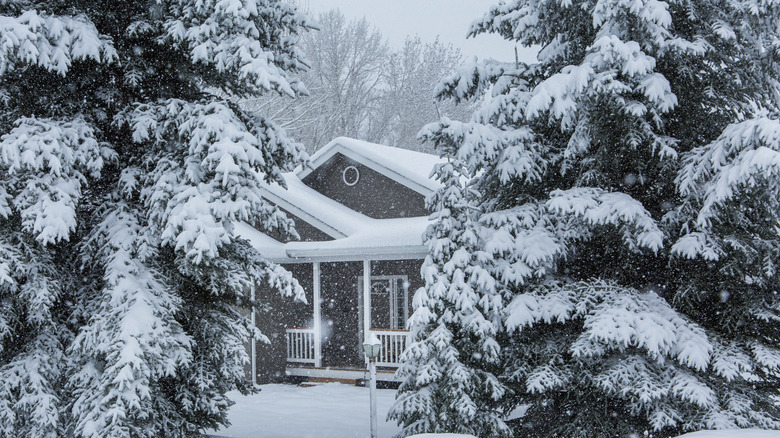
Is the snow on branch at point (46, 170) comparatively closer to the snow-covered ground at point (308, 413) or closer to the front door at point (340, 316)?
the snow-covered ground at point (308, 413)

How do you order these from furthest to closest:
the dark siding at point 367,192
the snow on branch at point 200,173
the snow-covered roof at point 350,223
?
the dark siding at point 367,192, the snow-covered roof at point 350,223, the snow on branch at point 200,173

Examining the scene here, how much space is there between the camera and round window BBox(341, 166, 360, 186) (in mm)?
16641

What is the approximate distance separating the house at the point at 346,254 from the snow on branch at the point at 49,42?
658cm

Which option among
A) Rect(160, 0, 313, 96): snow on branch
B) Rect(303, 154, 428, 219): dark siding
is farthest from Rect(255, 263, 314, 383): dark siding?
Rect(160, 0, 313, 96): snow on branch

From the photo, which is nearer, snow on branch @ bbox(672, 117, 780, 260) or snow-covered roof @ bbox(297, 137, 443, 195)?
snow on branch @ bbox(672, 117, 780, 260)

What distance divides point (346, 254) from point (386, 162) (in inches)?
102

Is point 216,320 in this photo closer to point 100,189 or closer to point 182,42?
point 100,189

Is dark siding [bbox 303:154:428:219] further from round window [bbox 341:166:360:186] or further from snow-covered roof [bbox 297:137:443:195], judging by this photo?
snow-covered roof [bbox 297:137:443:195]

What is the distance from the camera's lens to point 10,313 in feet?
25.2

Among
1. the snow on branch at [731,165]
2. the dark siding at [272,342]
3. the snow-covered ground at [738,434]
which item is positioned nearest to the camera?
the snow-covered ground at [738,434]

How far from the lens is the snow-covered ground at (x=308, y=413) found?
33.9 feet

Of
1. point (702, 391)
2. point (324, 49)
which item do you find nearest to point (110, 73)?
point (702, 391)

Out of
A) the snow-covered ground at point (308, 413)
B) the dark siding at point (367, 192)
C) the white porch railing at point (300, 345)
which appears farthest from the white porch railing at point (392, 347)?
the dark siding at point (367, 192)

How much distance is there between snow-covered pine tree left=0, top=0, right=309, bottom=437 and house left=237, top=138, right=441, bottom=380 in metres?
5.64
